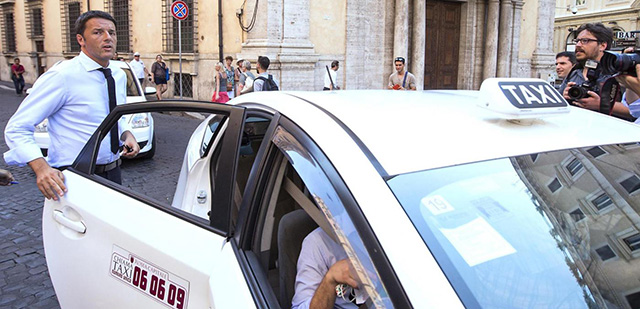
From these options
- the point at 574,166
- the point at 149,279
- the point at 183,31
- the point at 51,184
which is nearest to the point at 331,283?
the point at 149,279

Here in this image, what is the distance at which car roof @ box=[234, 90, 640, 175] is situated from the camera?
4.74ft

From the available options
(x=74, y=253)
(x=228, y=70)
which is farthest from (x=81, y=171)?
(x=228, y=70)

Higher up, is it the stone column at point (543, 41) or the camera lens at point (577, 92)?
the stone column at point (543, 41)

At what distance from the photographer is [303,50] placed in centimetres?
1314

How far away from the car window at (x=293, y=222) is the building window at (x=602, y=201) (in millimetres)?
784

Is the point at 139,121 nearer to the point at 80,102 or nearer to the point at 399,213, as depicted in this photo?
the point at 80,102

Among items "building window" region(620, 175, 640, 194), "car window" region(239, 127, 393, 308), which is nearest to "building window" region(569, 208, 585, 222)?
"building window" region(620, 175, 640, 194)

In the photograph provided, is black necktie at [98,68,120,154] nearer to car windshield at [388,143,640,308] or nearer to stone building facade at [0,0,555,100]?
car windshield at [388,143,640,308]

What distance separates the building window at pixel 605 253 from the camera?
1425 millimetres

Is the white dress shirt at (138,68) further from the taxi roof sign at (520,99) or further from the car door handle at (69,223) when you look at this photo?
the taxi roof sign at (520,99)

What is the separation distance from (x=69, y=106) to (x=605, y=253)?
2.74m

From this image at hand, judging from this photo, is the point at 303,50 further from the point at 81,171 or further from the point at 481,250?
the point at 481,250

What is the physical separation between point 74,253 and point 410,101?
5.12ft

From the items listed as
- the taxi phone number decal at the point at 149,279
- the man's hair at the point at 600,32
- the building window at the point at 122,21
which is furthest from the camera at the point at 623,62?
the building window at the point at 122,21
